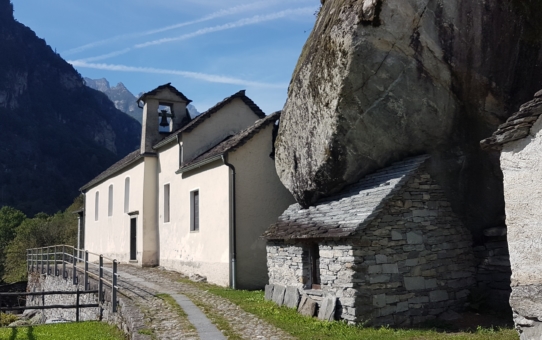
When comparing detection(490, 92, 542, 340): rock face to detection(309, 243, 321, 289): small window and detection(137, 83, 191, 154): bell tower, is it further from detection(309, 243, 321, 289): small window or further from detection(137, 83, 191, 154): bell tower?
detection(137, 83, 191, 154): bell tower

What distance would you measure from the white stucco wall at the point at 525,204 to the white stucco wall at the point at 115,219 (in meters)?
16.7

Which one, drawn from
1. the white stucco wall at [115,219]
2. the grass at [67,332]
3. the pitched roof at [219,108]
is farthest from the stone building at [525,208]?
the white stucco wall at [115,219]

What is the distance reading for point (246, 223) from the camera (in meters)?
15.2

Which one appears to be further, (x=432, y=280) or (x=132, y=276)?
(x=132, y=276)

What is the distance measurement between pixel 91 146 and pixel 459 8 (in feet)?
280

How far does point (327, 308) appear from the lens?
31.0ft

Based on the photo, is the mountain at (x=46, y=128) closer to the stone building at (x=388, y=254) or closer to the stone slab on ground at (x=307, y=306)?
the stone slab on ground at (x=307, y=306)

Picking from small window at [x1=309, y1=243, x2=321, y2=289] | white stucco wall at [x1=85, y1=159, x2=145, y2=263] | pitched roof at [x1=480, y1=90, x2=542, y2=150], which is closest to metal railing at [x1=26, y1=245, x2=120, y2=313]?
white stucco wall at [x1=85, y1=159, x2=145, y2=263]

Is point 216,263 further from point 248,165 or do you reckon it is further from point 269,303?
point 269,303

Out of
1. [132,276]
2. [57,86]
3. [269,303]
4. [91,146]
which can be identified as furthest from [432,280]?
[57,86]

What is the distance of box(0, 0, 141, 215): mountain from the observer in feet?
233

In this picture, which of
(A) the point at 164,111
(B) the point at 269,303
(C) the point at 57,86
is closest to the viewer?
(B) the point at 269,303

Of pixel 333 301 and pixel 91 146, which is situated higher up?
pixel 91 146

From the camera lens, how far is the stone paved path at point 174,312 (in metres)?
8.59
